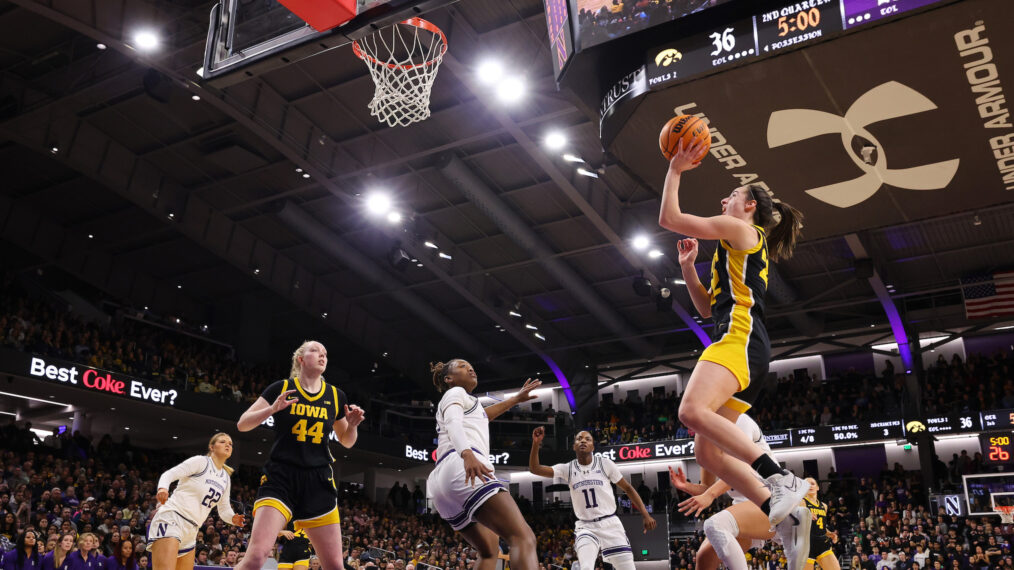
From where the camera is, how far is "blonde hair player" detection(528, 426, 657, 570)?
9352 millimetres

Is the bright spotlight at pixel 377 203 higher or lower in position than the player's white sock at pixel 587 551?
higher

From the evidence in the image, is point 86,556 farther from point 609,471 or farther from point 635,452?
point 635,452

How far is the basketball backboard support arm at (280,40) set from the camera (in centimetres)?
788

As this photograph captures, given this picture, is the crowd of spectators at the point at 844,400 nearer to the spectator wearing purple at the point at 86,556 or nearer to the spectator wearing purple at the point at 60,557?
the spectator wearing purple at the point at 86,556

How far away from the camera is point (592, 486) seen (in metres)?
9.58

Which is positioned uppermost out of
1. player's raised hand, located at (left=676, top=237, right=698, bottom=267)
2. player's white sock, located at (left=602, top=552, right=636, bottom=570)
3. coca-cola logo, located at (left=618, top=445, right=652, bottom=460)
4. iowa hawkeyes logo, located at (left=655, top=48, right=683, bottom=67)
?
iowa hawkeyes logo, located at (left=655, top=48, right=683, bottom=67)

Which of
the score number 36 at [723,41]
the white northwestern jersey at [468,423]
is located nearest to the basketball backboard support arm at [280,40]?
the score number 36 at [723,41]

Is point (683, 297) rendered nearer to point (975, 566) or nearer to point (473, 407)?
point (975, 566)

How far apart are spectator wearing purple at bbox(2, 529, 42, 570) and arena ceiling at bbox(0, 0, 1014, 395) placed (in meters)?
10.2

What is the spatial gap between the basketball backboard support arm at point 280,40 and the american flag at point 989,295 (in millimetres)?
24860

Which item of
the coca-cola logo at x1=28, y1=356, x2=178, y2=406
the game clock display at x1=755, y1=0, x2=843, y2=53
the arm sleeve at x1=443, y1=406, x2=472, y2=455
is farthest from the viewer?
the coca-cola logo at x1=28, y1=356, x2=178, y2=406

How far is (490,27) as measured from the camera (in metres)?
18.6

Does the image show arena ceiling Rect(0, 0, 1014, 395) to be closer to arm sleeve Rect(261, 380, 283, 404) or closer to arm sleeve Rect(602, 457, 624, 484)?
arm sleeve Rect(602, 457, 624, 484)

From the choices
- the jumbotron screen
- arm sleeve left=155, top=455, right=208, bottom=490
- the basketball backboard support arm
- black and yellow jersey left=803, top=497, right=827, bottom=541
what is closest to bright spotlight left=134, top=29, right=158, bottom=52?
the basketball backboard support arm
